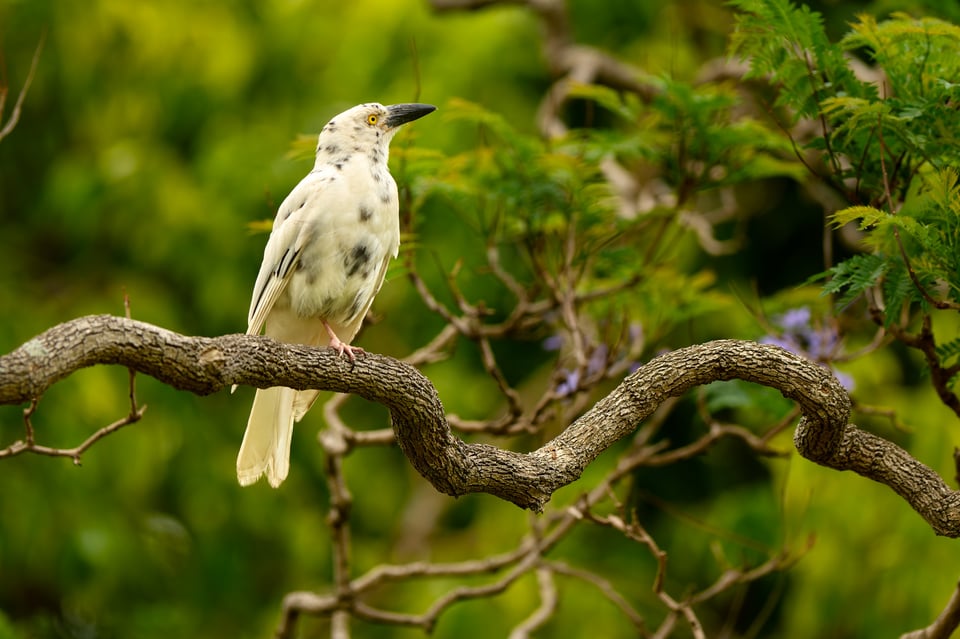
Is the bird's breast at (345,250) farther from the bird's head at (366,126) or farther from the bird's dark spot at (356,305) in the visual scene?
the bird's head at (366,126)

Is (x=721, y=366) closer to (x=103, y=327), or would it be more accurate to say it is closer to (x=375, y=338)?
(x=103, y=327)

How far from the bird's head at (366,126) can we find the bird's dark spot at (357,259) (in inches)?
17.5

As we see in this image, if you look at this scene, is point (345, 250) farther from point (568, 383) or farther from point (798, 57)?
point (798, 57)

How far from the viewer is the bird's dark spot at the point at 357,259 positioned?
13.4ft

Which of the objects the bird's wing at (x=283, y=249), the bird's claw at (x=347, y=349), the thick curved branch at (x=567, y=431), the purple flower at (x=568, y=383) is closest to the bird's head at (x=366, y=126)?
the bird's wing at (x=283, y=249)

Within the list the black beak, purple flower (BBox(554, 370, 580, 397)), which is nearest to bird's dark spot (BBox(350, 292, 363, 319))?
the black beak

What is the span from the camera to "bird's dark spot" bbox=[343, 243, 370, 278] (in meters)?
4.09

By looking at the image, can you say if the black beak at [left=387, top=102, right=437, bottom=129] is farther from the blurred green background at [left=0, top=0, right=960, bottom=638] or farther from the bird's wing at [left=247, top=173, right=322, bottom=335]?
the blurred green background at [left=0, top=0, right=960, bottom=638]

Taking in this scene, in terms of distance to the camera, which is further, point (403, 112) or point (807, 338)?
point (807, 338)

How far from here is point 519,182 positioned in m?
4.88

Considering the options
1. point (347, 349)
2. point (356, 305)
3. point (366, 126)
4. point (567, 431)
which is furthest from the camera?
point (366, 126)

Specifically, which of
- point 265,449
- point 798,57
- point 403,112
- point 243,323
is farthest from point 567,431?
point 243,323

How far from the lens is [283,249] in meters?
4.11

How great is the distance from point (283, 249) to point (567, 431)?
1.28 meters
